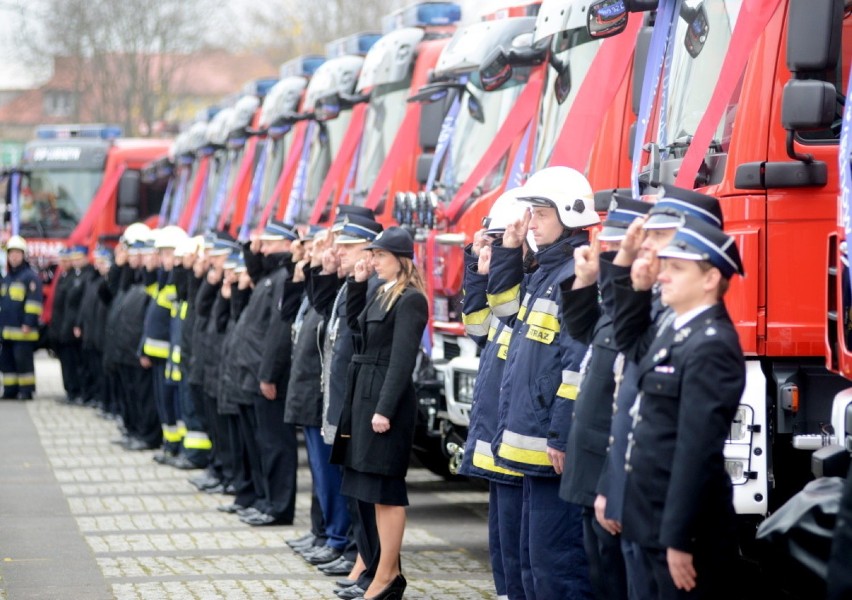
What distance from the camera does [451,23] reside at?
44.0ft

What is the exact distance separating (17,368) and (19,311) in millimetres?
717

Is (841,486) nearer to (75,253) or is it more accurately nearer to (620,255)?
(620,255)

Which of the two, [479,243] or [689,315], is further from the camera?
[479,243]

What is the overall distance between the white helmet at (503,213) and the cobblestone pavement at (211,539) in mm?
1921

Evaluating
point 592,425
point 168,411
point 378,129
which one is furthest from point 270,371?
point 592,425

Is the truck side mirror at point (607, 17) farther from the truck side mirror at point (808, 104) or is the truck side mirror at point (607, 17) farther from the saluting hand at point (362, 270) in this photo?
the saluting hand at point (362, 270)

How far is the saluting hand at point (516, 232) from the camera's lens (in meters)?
7.11

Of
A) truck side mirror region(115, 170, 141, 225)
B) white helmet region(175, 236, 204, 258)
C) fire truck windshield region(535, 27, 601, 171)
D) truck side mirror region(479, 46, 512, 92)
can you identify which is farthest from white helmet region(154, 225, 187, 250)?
truck side mirror region(115, 170, 141, 225)

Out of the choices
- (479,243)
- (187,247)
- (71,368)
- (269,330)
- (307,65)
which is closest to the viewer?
(479,243)

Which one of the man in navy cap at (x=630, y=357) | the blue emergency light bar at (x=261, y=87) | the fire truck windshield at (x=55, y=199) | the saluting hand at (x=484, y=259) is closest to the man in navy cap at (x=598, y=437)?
the man in navy cap at (x=630, y=357)

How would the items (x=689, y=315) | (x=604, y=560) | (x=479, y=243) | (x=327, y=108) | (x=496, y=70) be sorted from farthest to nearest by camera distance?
(x=327, y=108) → (x=496, y=70) → (x=479, y=243) → (x=604, y=560) → (x=689, y=315)

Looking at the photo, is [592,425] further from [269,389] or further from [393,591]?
[269,389]

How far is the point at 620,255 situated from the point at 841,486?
1.08 meters

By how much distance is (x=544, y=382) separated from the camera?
6.54 metres
